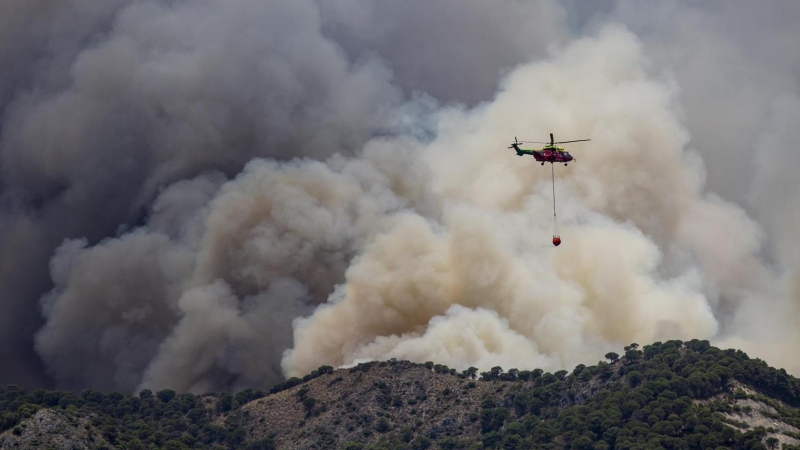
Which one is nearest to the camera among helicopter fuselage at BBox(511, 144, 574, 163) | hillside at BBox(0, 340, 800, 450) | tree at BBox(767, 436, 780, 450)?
tree at BBox(767, 436, 780, 450)

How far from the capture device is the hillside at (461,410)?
142250 millimetres

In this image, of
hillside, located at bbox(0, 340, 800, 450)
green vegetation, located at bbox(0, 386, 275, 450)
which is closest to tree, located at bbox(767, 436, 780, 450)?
hillside, located at bbox(0, 340, 800, 450)

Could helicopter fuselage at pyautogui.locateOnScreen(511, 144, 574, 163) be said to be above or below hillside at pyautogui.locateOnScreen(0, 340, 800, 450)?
above

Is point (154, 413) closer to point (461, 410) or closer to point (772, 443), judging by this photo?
point (461, 410)

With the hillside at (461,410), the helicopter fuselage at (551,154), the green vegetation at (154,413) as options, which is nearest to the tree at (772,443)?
the hillside at (461,410)

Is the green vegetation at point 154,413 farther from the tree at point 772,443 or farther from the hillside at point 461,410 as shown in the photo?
the tree at point 772,443

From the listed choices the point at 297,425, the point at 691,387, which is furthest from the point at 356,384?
the point at 691,387

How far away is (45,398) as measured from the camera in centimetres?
15512

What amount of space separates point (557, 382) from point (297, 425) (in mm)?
19684

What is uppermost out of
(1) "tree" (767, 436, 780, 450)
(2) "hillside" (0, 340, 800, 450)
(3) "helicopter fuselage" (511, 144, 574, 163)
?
(3) "helicopter fuselage" (511, 144, 574, 163)

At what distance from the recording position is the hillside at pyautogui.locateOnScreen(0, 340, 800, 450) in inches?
5600

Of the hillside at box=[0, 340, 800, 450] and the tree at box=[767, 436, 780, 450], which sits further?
the hillside at box=[0, 340, 800, 450]

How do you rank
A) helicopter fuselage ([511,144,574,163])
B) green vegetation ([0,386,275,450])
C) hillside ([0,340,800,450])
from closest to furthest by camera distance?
→ hillside ([0,340,800,450])
helicopter fuselage ([511,144,574,163])
green vegetation ([0,386,275,450])

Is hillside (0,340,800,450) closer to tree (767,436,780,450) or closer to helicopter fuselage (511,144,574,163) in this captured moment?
tree (767,436,780,450)
